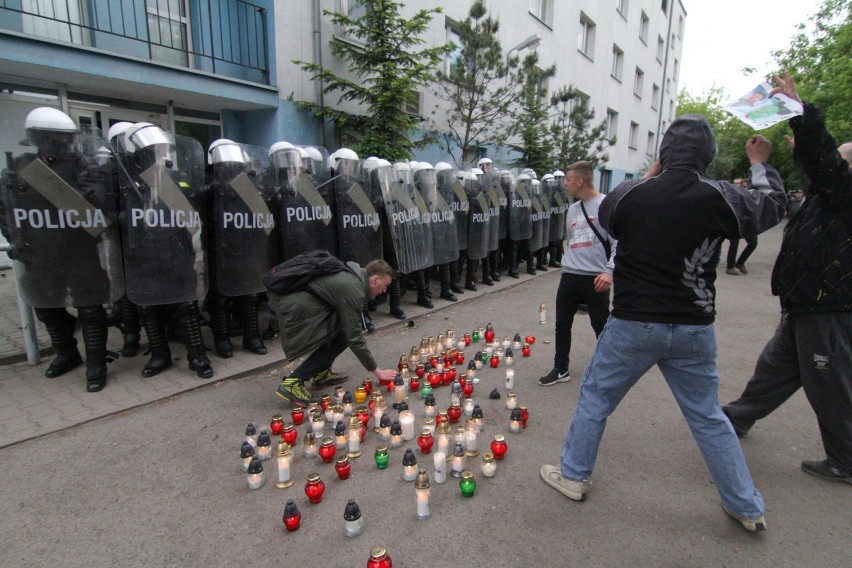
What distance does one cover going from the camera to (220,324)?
16.1 feet

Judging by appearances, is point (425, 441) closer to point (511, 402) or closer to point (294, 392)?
point (511, 402)

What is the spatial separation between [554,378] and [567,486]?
183cm

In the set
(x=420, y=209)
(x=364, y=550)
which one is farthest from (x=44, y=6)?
(x=364, y=550)

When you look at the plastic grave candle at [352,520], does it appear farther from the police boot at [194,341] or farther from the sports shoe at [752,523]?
the police boot at [194,341]

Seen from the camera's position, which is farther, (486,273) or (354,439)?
(486,273)

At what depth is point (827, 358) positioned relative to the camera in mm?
2654

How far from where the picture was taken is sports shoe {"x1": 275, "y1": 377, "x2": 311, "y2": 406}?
3.80 m

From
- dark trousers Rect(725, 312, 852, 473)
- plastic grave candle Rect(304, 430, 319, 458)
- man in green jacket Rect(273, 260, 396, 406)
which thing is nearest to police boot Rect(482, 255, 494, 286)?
man in green jacket Rect(273, 260, 396, 406)

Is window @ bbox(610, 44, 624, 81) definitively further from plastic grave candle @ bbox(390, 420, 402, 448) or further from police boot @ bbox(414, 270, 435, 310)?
plastic grave candle @ bbox(390, 420, 402, 448)

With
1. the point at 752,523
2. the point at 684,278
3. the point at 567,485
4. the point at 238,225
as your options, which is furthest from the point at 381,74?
the point at 752,523

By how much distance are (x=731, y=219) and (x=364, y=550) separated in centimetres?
236

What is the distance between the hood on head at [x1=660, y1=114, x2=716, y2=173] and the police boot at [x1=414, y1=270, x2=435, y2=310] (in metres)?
5.01

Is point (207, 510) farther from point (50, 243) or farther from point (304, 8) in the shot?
point (304, 8)

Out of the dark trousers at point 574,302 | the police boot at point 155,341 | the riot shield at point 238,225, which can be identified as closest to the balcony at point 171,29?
the riot shield at point 238,225
